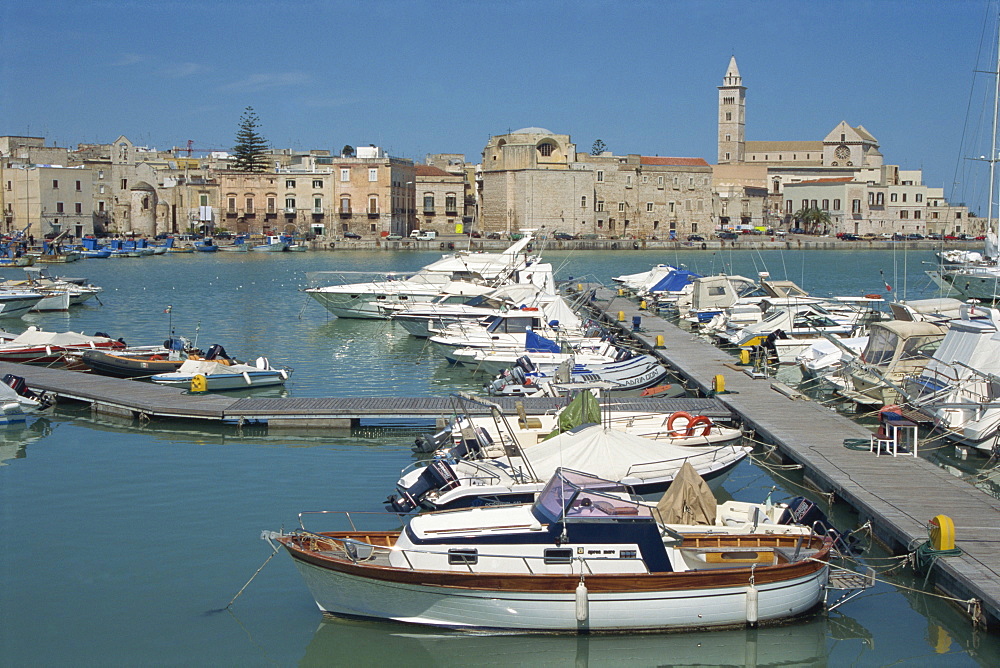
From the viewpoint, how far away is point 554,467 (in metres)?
12.1

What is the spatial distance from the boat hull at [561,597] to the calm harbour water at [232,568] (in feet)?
0.62

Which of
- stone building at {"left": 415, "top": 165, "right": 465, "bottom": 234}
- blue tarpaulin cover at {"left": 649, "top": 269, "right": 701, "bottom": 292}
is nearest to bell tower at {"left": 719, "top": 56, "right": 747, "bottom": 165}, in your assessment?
stone building at {"left": 415, "top": 165, "right": 465, "bottom": 234}

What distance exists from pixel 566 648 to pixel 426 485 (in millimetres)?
3012

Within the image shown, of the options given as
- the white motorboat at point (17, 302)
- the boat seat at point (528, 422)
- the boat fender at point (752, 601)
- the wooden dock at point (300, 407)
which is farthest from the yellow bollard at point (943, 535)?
the white motorboat at point (17, 302)

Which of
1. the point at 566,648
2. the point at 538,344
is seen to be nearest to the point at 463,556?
the point at 566,648

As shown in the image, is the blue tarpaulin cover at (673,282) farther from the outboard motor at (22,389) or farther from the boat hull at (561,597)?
the boat hull at (561,597)

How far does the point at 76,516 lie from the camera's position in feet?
44.0

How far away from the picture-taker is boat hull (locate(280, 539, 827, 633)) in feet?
31.0

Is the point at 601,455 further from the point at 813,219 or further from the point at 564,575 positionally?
the point at 813,219

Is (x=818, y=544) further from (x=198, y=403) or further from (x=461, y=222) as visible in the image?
(x=461, y=222)

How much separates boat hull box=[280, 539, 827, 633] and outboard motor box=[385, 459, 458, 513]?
2.18 metres

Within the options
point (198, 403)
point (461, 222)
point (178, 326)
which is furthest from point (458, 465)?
point (461, 222)

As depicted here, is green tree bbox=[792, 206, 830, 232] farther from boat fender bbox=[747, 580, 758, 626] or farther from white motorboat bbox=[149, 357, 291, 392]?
boat fender bbox=[747, 580, 758, 626]

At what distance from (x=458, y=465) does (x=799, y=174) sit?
339 ft
